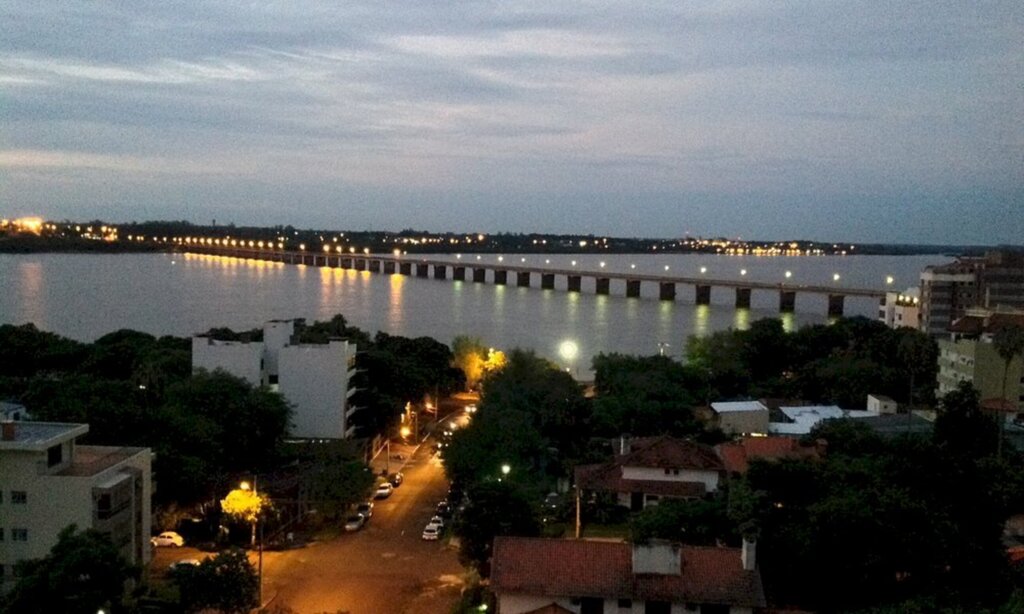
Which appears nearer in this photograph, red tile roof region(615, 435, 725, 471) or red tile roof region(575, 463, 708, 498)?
Answer: red tile roof region(575, 463, 708, 498)

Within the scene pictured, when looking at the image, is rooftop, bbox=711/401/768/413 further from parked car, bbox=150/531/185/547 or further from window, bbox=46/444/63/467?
window, bbox=46/444/63/467

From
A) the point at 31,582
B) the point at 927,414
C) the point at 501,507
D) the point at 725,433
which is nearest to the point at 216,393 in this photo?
the point at 501,507

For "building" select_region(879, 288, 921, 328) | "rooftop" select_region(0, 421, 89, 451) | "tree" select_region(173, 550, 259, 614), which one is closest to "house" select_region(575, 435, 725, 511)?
"tree" select_region(173, 550, 259, 614)

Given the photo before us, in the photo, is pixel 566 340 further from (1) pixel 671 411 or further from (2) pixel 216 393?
(2) pixel 216 393

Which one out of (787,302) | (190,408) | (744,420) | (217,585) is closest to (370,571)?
(217,585)

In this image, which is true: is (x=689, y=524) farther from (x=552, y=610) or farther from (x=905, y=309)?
(x=905, y=309)

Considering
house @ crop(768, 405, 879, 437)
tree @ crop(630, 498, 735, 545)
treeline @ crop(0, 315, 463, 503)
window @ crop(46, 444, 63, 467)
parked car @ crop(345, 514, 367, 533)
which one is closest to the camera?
window @ crop(46, 444, 63, 467)
